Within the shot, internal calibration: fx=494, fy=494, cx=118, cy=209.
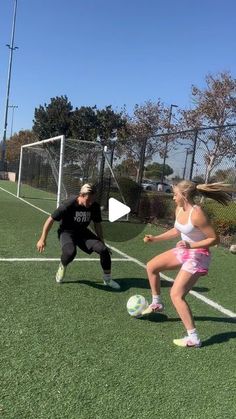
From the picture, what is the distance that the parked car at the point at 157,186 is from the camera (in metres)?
14.0

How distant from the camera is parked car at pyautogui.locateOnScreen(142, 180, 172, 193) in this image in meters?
14.0

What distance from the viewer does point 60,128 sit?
40.7 metres

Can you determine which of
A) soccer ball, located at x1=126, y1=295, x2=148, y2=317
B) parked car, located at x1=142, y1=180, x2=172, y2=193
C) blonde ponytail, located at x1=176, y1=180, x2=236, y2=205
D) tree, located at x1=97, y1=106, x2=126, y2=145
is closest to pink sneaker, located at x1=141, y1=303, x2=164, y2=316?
soccer ball, located at x1=126, y1=295, x2=148, y2=317

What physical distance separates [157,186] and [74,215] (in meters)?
8.41

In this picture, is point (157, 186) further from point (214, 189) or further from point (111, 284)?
point (214, 189)

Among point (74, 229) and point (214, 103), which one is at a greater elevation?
point (214, 103)

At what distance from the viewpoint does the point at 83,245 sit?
655 centimetres

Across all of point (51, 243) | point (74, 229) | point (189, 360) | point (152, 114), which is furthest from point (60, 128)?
point (189, 360)

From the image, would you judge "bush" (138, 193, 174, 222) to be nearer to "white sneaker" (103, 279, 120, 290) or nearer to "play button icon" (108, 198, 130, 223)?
"play button icon" (108, 198, 130, 223)

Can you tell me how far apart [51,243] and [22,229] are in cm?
191

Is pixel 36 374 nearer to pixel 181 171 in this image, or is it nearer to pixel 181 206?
pixel 181 206

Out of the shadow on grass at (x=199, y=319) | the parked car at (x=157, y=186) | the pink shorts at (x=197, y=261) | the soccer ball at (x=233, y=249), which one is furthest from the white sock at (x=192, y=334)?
the parked car at (x=157, y=186)

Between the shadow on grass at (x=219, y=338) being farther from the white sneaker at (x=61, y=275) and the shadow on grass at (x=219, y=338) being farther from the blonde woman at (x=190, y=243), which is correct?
the white sneaker at (x=61, y=275)

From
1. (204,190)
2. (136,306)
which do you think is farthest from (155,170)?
(204,190)
